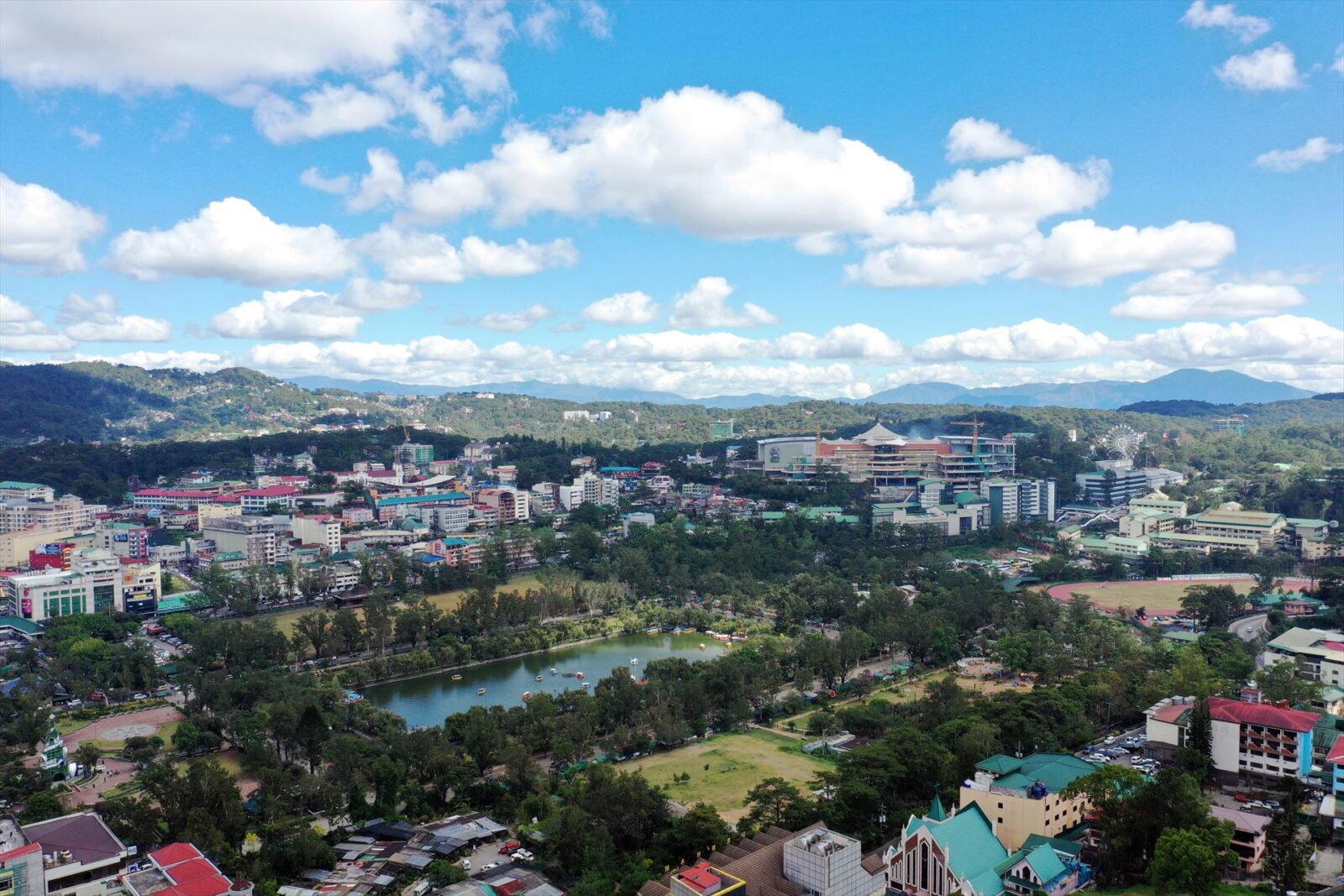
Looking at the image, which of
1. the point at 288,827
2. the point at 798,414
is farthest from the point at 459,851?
the point at 798,414

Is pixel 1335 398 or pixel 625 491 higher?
pixel 1335 398

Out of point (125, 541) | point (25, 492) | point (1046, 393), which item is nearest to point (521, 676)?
point (125, 541)

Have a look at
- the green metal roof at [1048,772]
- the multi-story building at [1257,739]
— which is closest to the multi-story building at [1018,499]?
the multi-story building at [1257,739]

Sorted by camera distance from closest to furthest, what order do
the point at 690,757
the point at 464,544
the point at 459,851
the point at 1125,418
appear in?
the point at 459,851 < the point at 690,757 < the point at 464,544 < the point at 1125,418

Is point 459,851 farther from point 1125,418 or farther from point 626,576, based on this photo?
point 1125,418

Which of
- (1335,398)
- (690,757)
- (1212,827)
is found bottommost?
(690,757)

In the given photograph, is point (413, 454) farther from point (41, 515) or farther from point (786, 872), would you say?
point (786, 872)

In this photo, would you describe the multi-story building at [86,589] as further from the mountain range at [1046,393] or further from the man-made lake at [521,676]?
the mountain range at [1046,393]
